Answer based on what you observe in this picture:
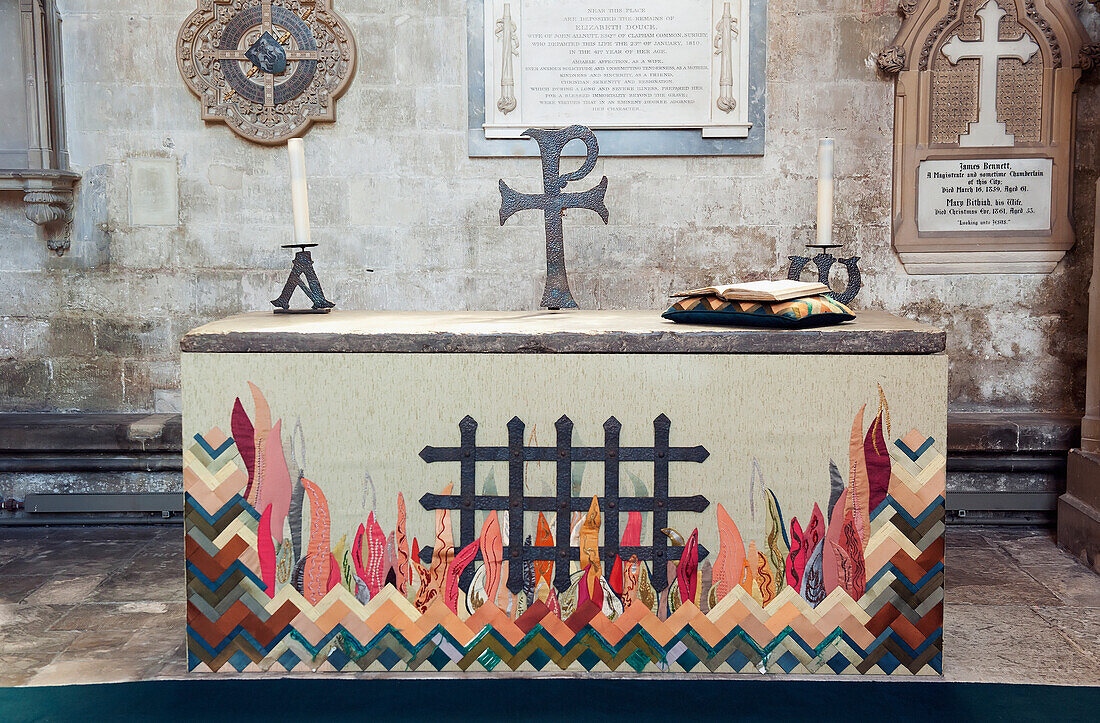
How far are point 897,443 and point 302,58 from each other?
2980 mm

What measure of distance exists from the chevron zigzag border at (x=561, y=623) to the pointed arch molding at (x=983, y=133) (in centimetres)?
213

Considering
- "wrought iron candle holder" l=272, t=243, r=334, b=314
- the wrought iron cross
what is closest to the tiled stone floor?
"wrought iron candle holder" l=272, t=243, r=334, b=314

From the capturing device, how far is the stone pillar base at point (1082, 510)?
135 inches

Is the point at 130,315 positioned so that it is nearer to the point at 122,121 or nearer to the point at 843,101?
the point at 122,121

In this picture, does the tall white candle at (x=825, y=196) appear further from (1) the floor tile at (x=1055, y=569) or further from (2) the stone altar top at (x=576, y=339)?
(1) the floor tile at (x=1055, y=569)

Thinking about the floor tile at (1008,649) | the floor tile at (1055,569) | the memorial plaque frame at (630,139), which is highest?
the memorial plaque frame at (630,139)

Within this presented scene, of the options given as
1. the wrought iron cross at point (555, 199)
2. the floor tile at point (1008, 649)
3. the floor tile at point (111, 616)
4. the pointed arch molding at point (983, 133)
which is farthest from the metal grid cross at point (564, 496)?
the pointed arch molding at point (983, 133)

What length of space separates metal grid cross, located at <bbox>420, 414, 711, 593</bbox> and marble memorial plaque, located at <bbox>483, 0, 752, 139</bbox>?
81.8 inches

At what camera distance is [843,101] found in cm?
412

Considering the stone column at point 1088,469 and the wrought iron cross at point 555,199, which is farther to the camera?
the stone column at point 1088,469

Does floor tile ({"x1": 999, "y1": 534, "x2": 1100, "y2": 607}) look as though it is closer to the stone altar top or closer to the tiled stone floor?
the tiled stone floor

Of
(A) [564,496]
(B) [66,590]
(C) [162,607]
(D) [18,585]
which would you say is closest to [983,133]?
(A) [564,496]

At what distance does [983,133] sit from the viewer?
13.5 ft

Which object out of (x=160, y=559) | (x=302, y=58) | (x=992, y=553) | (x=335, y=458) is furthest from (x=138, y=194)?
(x=992, y=553)
